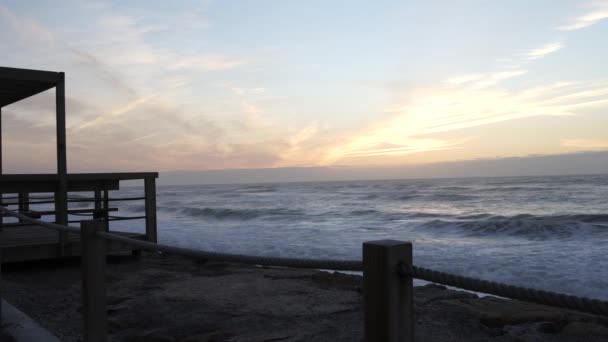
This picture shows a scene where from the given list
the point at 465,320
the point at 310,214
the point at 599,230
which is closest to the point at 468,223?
the point at 599,230

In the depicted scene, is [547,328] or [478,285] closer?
[478,285]

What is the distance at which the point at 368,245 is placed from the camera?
1506 millimetres

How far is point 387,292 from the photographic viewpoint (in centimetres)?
148

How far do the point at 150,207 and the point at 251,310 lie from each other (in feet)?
11.3

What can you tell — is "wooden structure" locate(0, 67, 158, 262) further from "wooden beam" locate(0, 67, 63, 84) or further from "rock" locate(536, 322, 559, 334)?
"rock" locate(536, 322, 559, 334)

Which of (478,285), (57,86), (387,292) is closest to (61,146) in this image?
(57,86)

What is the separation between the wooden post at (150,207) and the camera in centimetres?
828

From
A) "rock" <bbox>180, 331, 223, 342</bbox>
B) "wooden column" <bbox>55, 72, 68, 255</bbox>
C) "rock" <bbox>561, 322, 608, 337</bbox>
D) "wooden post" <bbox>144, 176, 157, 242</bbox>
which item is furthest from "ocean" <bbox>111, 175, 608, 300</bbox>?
"wooden column" <bbox>55, 72, 68, 255</bbox>

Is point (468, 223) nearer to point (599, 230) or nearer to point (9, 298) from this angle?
point (599, 230)

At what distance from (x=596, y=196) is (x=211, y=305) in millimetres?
33547

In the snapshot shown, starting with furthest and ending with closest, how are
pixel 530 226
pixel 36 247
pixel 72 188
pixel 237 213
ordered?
1. pixel 237 213
2. pixel 530 226
3. pixel 72 188
4. pixel 36 247

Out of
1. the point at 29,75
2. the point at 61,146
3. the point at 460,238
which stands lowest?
the point at 460,238

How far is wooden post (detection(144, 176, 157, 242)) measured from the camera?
8281 millimetres

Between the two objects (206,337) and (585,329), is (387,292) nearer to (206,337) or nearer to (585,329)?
(206,337)
